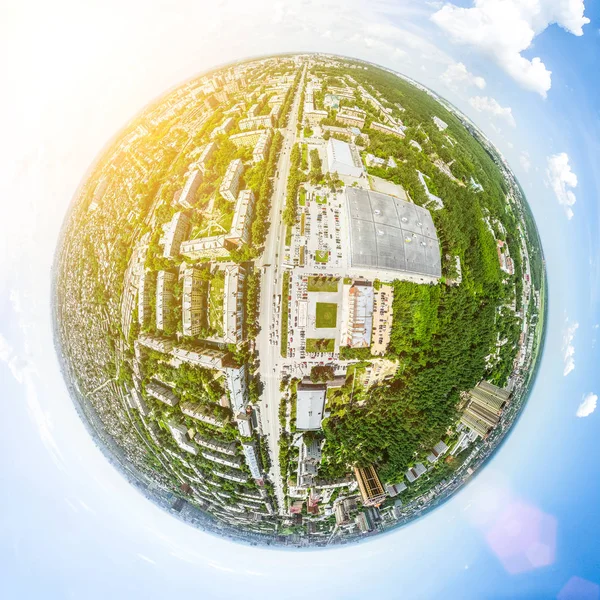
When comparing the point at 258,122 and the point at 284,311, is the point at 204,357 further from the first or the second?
the point at 258,122

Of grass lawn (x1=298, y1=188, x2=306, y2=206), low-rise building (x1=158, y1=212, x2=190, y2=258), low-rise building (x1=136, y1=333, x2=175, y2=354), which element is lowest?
low-rise building (x1=136, y1=333, x2=175, y2=354)

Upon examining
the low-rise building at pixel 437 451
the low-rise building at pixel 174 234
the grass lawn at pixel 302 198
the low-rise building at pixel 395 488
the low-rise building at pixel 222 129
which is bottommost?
the low-rise building at pixel 395 488

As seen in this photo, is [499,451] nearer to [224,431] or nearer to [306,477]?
[306,477]

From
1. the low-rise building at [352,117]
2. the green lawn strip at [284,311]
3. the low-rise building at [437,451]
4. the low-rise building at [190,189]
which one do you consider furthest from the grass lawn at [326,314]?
the low-rise building at [352,117]

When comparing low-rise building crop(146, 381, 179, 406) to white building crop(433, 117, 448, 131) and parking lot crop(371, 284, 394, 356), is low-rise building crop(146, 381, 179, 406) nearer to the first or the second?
parking lot crop(371, 284, 394, 356)

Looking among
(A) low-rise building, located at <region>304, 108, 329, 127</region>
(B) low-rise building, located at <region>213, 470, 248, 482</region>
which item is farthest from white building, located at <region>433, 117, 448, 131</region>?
(B) low-rise building, located at <region>213, 470, 248, 482</region>

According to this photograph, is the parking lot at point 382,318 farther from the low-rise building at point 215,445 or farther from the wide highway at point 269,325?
the low-rise building at point 215,445
